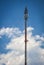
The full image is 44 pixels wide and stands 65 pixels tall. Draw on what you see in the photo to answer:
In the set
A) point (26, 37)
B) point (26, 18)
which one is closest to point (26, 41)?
point (26, 37)

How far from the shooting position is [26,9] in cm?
3781

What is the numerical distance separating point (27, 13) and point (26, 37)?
166 inches

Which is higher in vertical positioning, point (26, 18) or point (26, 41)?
point (26, 18)

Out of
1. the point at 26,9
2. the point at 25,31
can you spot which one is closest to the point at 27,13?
the point at 26,9

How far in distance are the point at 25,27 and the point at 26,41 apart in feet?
7.99

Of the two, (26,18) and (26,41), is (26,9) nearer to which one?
(26,18)

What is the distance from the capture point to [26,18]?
37938 millimetres

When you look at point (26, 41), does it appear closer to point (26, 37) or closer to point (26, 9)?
point (26, 37)

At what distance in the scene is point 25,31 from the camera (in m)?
37.1

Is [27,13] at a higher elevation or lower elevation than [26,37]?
higher

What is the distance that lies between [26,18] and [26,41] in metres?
4.13

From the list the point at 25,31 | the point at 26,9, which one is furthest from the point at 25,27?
the point at 26,9

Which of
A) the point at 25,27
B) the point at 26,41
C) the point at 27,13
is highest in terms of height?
the point at 27,13

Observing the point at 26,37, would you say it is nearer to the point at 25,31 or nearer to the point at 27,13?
the point at 25,31
